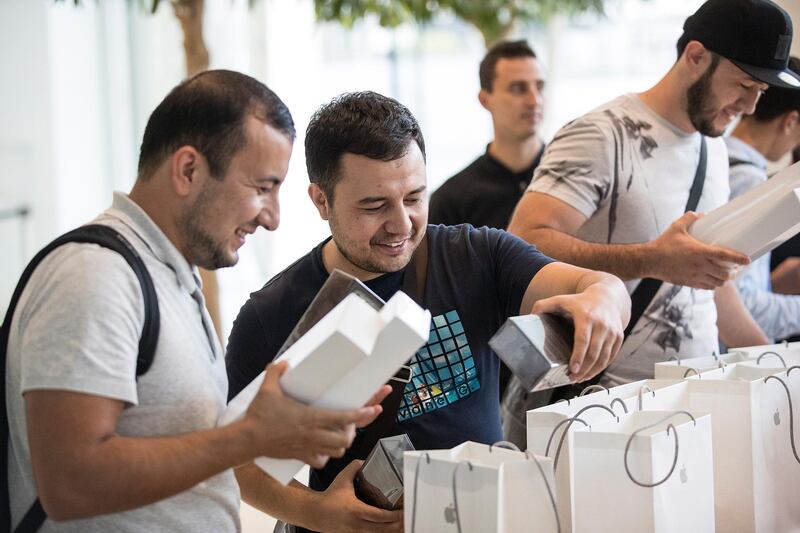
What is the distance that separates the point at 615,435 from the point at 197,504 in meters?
0.61

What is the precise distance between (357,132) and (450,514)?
0.69 meters

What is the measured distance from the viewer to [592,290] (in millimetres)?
1578

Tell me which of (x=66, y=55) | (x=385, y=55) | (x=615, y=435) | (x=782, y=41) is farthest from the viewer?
(x=385, y=55)

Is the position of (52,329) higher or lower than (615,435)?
higher

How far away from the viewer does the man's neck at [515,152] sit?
3600mm

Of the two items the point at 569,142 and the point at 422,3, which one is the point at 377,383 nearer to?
the point at 569,142

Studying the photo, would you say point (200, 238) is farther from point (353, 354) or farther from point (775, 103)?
point (775, 103)

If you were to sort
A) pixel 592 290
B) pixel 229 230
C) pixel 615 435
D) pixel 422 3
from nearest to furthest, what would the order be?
pixel 229 230
pixel 615 435
pixel 592 290
pixel 422 3

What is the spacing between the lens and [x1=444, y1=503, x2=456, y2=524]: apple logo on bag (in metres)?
1.34

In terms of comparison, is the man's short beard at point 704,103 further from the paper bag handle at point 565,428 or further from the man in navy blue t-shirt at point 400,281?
the paper bag handle at point 565,428

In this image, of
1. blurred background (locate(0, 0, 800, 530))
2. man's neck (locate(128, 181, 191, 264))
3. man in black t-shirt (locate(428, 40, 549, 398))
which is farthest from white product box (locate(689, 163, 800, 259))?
blurred background (locate(0, 0, 800, 530))

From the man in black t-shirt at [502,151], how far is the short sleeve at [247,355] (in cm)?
172

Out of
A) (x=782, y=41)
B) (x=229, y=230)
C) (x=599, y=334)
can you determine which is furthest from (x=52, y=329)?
(x=782, y=41)

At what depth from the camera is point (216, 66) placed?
699 cm
